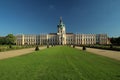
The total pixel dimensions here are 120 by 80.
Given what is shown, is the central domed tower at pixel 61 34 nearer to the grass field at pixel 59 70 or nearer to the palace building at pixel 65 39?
the palace building at pixel 65 39

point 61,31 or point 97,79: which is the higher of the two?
point 61,31

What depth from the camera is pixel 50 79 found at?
242 inches

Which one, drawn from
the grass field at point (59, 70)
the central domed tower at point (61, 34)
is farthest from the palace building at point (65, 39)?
the grass field at point (59, 70)

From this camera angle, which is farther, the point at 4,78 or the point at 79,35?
the point at 79,35

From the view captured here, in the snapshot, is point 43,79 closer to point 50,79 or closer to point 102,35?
point 50,79

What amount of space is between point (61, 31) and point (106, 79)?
398 ft

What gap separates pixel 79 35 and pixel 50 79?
12199cm

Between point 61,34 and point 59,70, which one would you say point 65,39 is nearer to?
point 61,34

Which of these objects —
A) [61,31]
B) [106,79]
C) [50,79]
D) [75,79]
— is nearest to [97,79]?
[106,79]

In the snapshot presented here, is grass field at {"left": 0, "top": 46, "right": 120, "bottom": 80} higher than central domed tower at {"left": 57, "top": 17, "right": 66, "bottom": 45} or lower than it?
lower

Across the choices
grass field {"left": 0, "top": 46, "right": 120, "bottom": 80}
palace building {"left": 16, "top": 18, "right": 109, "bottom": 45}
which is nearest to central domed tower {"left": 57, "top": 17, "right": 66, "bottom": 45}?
palace building {"left": 16, "top": 18, "right": 109, "bottom": 45}

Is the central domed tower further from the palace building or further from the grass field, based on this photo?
the grass field

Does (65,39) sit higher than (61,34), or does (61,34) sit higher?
(61,34)

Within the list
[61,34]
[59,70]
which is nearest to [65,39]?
[61,34]
